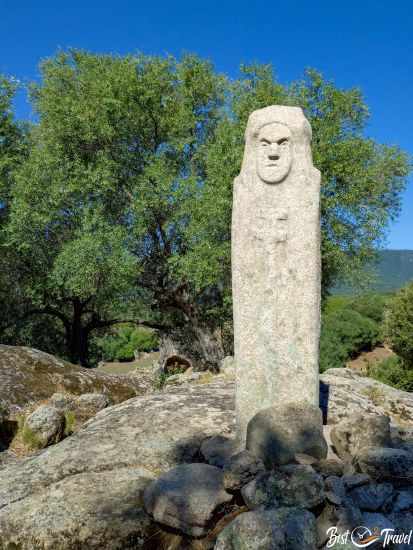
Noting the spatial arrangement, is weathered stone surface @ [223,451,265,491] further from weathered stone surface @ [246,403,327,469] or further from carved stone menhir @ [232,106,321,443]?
carved stone menhir @ [232,106,321,443]

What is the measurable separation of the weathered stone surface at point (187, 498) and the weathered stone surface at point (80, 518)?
0.22m

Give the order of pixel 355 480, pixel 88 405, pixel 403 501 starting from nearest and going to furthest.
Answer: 1. pixel 403 501
2. pixel 355 480
3. pixel 88 405

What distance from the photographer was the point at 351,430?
5641 mm

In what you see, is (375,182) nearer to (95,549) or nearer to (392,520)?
(392,520)

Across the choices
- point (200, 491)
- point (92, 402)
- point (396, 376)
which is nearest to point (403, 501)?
point (200, 491)

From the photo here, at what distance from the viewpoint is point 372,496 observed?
4.26m

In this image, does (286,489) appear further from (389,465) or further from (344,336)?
(344,336)

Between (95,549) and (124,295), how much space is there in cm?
1483

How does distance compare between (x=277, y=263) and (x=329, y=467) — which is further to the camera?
(x=277, y=263)

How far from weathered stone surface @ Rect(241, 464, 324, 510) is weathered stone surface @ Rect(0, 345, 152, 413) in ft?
23.1

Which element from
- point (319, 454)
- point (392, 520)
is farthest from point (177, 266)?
point (392, 520)

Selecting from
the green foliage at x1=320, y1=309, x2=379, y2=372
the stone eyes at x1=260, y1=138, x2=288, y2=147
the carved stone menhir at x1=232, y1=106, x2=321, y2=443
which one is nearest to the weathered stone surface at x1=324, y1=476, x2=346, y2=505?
the carved stone menhir at x1=232, y1=106, x2=321, y2=443

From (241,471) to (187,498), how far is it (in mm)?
621

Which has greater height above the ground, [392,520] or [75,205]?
[75,205]
